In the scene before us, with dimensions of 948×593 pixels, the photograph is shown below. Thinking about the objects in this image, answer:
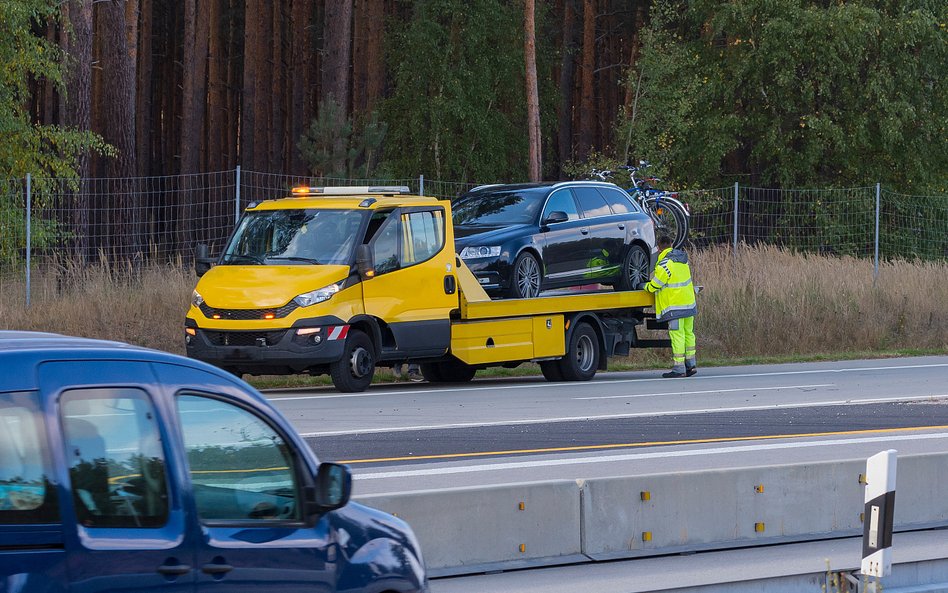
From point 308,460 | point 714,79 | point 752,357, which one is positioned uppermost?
point 714,79

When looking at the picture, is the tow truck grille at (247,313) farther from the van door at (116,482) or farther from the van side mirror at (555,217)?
the van door at (116,482)

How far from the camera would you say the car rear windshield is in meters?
19.1

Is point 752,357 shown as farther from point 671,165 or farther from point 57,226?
point 671,165

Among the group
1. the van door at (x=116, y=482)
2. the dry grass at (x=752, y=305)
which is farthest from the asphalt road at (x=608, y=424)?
the van door at (x=116, y=482)

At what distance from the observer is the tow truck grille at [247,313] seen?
16.5m

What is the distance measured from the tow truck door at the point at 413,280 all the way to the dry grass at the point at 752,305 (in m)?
4.55

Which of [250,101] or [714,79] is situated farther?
[250,101]

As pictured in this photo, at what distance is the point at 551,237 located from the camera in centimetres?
1908

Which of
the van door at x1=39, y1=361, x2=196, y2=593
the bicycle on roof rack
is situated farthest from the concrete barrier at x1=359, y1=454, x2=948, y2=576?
the bicycle on roof rack

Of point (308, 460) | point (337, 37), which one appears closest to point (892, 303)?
point (337, 37)

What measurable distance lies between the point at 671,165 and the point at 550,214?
925 inches

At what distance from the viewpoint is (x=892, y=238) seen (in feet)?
109

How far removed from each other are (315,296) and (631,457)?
17.7 feet

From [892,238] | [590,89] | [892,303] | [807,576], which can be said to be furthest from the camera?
[590,89]
